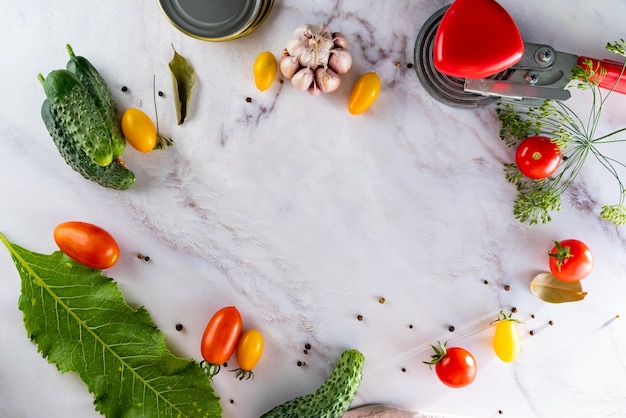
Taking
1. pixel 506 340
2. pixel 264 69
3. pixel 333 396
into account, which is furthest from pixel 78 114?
pixel 506 340

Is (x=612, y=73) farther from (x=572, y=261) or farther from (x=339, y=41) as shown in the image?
(x=339, y=41)

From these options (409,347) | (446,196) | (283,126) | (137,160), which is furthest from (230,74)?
(409,347)

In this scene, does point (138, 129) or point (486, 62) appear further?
point (138, 129)

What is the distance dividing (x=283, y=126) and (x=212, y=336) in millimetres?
511

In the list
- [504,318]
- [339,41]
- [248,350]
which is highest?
[339,41]

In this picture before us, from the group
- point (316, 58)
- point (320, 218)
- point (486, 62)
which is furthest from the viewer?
point (320, 218)

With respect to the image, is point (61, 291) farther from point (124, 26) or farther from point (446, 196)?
point (446, 196)

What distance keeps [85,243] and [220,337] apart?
0.37m

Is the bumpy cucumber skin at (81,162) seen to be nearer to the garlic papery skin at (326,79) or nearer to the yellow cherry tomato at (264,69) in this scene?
the yellow cherry tomato at (264,69)

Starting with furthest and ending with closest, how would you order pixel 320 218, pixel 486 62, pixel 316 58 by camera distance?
pixel 320 218
pixel 316 58
pixel 486 62

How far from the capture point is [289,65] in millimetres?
1323

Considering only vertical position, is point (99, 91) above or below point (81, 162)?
above

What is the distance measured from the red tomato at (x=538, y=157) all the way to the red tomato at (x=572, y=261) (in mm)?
160

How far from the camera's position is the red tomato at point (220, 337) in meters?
1.37
